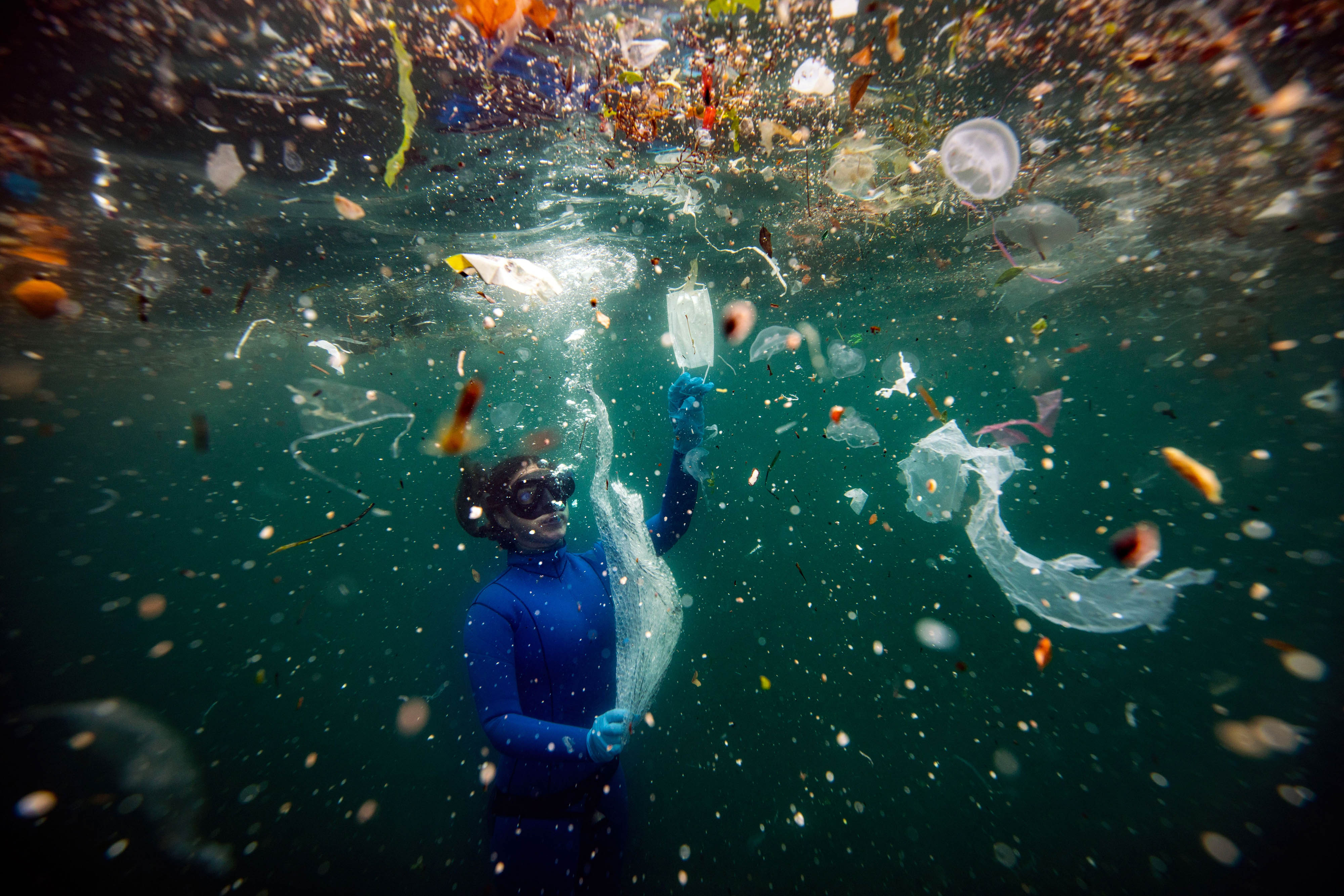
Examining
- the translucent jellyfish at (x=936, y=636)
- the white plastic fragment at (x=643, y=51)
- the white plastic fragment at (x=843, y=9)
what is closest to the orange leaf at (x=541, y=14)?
the white plastic fragment at (x=643, y=51)

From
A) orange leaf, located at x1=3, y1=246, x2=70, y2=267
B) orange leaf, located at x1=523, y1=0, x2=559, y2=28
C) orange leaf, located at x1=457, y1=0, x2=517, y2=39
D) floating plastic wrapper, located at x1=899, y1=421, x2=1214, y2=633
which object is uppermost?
orange leaf, located at x1=3, y1=246, x2=70, y2=267

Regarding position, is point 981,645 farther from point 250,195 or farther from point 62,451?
point 62,451

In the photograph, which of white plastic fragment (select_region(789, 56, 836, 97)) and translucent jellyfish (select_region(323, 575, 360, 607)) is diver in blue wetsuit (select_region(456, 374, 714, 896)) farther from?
translucent jellyfish (select_region(323, 575, 360, 607))

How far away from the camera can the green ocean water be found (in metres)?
5.86

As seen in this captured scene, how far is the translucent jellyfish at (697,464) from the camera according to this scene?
4203 millimetres

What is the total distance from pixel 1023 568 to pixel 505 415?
13.5m

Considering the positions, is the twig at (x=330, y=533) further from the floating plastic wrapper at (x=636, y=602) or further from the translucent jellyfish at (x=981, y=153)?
the translucent jellyfish at (x=981, y=153)

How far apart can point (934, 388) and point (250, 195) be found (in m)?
44.4

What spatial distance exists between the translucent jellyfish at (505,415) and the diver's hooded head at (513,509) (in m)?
9.54

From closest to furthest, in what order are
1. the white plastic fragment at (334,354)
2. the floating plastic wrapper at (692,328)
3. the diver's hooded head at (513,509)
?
the diver's hooded head at (513,509), the floating plastic wrapper at (692,328), the white plastic fragment at (334,354)

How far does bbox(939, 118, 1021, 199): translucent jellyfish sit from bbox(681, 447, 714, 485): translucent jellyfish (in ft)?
15.0

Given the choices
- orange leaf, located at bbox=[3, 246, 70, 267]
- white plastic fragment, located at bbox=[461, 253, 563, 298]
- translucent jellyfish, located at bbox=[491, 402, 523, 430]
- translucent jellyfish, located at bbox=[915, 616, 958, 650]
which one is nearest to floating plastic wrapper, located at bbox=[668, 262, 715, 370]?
white plastic fragment, located at bbox=[461, 253, 563, 298]

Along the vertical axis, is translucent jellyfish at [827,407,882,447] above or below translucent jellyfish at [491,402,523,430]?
below

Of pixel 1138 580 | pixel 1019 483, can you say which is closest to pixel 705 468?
pixel 1138 580
